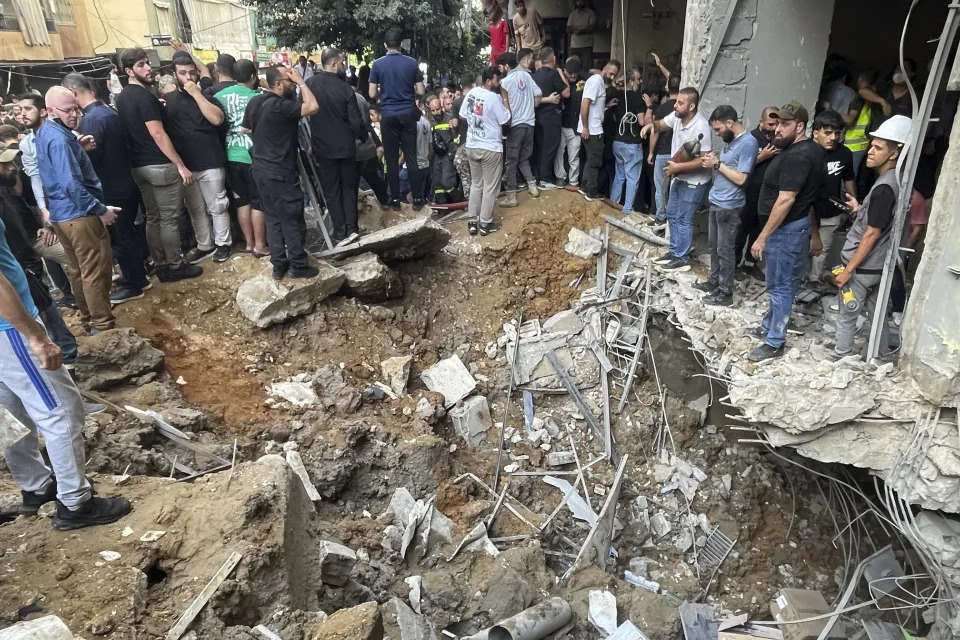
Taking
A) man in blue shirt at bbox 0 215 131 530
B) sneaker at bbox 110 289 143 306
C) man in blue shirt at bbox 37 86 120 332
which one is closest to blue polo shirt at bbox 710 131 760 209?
man in blue shirt at bbox 0 215 131 530

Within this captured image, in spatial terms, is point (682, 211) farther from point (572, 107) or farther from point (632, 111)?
point (572, 107)

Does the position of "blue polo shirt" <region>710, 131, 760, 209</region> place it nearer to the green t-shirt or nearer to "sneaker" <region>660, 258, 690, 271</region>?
"sneaker" <region>660, 258, 690, 271</region>

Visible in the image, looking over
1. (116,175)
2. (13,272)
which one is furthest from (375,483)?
(116,175)

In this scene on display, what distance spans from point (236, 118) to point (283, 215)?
1306 mm

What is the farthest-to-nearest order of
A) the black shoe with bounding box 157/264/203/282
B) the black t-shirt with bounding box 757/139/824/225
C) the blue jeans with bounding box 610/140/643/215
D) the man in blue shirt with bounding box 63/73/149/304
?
the blue jeans with bounding box 610/140/643/215 < the black shoe with bounding box 157/264/203/282 < the man in blue shirt with bounding box 63/73/149/304 < the black t-shirt with bounding box 757/139/824/225

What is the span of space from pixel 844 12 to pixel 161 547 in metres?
11.3

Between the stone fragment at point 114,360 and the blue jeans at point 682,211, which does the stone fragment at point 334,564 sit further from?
the blue jeans at point 682,211

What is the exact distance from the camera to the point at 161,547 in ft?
11.6

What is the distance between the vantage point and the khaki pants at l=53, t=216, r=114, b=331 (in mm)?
5637

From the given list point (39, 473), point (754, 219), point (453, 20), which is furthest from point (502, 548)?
point (453, 20)

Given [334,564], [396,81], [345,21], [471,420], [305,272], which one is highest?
[345,21]

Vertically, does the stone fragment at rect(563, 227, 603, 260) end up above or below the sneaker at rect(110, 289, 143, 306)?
below

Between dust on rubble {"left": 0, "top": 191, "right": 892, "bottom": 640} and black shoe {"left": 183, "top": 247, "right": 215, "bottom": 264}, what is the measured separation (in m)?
0.44

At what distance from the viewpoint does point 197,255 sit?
736cm
